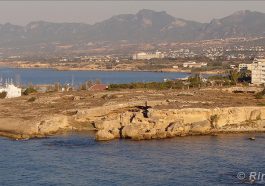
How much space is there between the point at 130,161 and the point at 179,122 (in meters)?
10.0

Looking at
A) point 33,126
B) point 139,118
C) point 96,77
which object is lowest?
point 96,77

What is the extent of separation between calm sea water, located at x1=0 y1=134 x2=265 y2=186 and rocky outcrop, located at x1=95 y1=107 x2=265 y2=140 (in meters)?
1.22

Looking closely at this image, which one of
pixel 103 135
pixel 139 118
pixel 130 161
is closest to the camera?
pixel 130 161

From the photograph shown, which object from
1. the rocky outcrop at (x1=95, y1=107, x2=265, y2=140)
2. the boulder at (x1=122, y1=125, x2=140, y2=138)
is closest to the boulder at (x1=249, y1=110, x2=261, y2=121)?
the rocky outcrop at (x1=95, y1=107, x2=265, y2=140)

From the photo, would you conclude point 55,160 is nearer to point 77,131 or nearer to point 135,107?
point 77,131

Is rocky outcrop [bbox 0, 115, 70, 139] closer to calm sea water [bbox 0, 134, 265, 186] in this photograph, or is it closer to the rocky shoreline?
the rocky shoreline

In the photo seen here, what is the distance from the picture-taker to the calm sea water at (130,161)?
32.0m

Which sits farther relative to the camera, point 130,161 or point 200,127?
point 200,127

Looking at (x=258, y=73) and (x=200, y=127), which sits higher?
(x=258, y=73)

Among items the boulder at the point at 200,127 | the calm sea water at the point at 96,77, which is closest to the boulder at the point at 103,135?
the boulder at the point at 200,127

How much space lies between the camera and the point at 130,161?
1417 inches

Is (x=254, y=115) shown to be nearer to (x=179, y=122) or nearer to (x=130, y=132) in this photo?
(x=179, y=122)

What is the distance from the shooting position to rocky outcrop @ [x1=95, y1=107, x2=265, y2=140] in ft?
144

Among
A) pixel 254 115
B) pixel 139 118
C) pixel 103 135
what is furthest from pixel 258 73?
pixel 103 135
